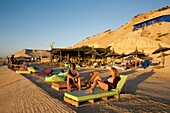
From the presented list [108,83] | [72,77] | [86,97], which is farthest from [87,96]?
[72,77]

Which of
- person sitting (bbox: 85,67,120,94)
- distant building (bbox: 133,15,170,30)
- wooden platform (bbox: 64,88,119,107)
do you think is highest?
distant building (bbox: 133,15,170,30)

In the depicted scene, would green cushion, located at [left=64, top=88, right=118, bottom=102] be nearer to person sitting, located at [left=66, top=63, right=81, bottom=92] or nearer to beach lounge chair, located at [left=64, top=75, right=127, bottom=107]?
beach lounge chair, located at [left=64, top=75, right=127, bottom=107]

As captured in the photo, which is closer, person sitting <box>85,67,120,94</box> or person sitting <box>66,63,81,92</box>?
person sitting <box>85,67,120,94</box>

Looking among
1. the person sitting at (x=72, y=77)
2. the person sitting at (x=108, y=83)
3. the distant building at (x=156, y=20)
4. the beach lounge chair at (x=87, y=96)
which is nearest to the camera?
the beach lounge chair at (x=87, y=96)

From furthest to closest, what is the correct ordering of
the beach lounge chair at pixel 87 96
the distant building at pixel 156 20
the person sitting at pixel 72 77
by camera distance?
1. the distant building at pixel 156 20
2. the person sitting at pixel 72 77
3. the beach lounge chair at pixel 87 96

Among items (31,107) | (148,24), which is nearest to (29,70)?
(31,107)

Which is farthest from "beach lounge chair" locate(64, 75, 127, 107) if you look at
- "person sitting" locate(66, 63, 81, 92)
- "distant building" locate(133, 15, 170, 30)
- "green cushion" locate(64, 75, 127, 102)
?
"distant building" locate(133, 15, 170, 30)

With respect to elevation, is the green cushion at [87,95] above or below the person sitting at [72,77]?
below

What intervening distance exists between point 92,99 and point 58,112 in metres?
1.07

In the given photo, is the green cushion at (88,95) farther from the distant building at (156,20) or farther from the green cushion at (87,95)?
the distant building at (156,20)

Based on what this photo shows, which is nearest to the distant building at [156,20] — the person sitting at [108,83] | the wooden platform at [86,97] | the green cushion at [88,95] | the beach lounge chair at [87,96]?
the person sitting at [108,83]

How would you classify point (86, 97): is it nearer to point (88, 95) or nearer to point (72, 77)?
point (88, 95)

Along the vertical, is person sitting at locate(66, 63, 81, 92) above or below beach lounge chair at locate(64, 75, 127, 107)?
above

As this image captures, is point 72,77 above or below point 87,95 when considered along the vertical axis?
above
